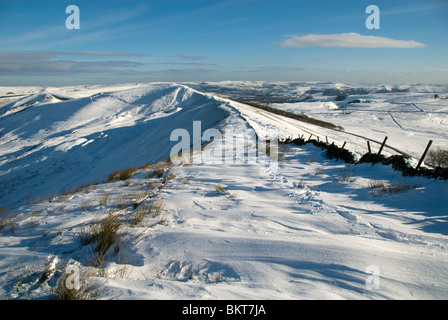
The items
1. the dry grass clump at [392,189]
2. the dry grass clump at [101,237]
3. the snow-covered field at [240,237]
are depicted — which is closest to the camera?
the snow-covered field at [240,237]

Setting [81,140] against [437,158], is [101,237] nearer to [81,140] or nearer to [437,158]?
[81,140]

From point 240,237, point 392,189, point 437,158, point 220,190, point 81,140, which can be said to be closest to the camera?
point 240,237

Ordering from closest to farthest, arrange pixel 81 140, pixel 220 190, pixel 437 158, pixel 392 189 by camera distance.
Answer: pixel 392 189 → pixel 220 190 → pixel 437 158 → pixel 81 140

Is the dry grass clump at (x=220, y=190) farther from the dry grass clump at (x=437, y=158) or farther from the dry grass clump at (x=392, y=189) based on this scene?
the dry grass clump at (x=437, y=158)

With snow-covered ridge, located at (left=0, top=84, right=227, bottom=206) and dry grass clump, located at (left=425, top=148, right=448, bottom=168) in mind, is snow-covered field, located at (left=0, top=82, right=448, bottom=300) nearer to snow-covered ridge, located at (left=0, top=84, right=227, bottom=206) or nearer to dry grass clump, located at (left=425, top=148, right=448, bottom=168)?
snow-covered ridge, located at (left=0, top=84, right=227, bottom=206)

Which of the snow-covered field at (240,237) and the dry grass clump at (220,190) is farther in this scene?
the dry grass clump at (220,190)

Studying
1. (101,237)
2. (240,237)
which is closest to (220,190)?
(240,237)

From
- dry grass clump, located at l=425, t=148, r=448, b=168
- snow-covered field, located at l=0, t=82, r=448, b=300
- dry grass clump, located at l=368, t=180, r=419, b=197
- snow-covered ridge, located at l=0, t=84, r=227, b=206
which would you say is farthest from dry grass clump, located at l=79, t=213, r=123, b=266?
dry grass clump, located at l=425, t=148, r=448, b=168

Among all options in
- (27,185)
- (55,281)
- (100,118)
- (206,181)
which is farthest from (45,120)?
(55,281)

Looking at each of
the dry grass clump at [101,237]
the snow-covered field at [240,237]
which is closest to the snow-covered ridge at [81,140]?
the snow-covered field at [240,237]

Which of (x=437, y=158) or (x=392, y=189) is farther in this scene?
(x=437, y=158)

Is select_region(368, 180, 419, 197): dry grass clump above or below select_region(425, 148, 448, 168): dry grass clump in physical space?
above
